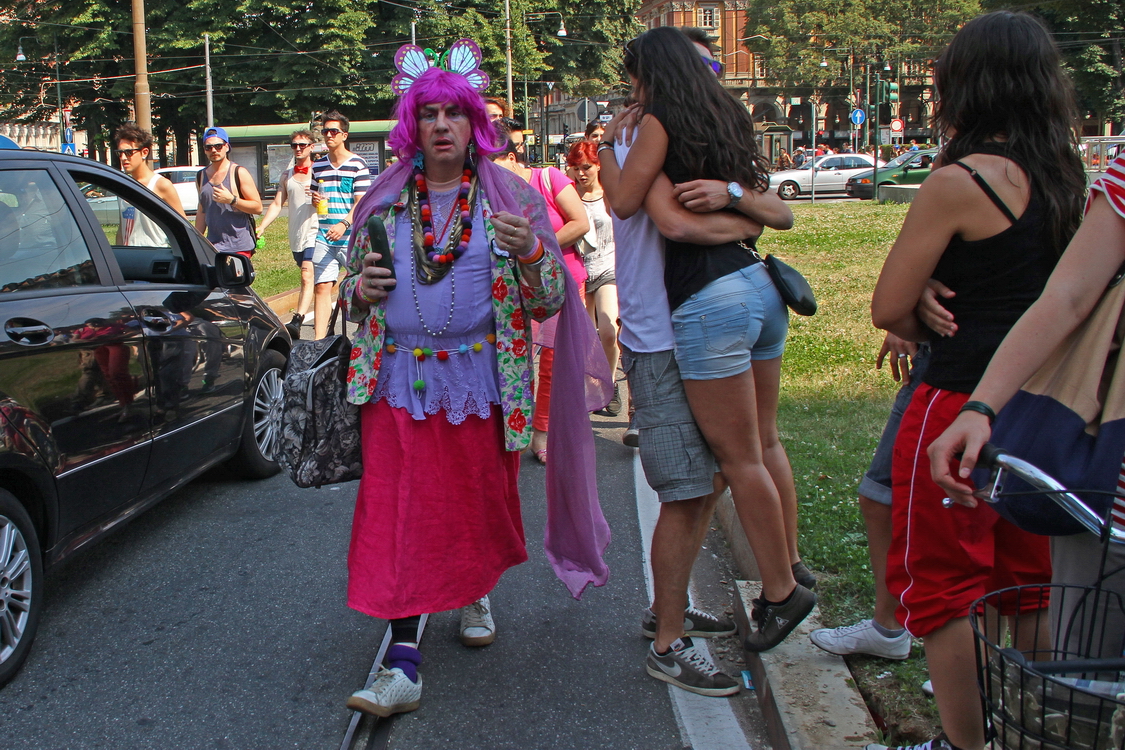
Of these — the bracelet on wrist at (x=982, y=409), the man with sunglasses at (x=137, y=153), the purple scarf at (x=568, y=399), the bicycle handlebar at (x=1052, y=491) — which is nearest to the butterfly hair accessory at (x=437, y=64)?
the purple scarf at (x=568, y=399)

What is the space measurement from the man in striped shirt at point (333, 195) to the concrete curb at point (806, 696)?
647cm

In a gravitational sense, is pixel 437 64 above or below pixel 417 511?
above

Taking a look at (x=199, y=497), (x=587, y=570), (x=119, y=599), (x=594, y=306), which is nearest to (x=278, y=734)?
(x=587, y=570)

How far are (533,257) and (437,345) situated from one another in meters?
0.42

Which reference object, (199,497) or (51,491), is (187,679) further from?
(199,497)

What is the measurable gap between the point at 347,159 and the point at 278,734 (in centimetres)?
704

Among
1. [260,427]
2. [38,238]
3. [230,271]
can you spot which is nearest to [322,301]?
[260,427]

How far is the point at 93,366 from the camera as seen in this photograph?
12.5ft

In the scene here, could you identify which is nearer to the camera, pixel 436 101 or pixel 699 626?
pixel 436 101

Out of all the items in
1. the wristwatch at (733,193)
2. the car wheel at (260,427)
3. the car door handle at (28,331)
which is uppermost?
the wristwatch at (733,193)

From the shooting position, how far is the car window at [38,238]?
3699mm

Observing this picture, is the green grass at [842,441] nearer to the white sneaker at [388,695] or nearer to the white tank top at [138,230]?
the white sneaker at [388,695]

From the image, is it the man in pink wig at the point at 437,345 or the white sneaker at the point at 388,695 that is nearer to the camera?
the white sneaker at the point at 388,695

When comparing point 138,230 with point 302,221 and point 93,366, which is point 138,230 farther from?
point 93,366
